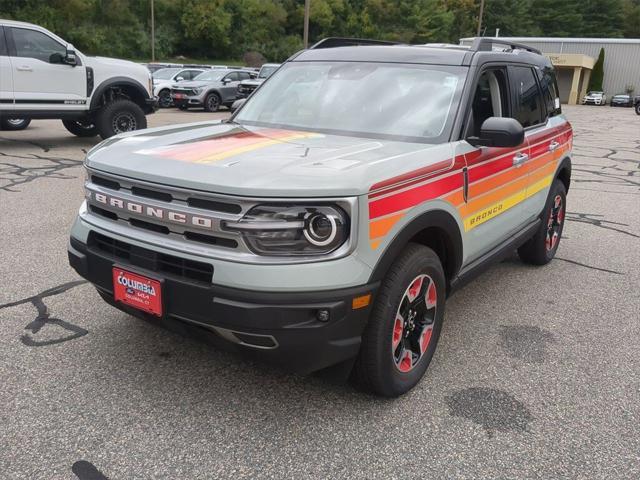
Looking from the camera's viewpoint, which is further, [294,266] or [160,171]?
[160,171]

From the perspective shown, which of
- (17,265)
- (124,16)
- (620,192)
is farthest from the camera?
(124,16)

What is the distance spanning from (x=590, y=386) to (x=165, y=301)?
93.2 inches

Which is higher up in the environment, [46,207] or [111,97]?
[111,97]

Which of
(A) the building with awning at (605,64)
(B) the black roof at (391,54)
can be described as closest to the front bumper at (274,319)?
(B) the black roof at (391,54)

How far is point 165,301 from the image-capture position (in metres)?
2.71

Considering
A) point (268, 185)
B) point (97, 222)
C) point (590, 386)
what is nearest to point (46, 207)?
point (97, 222)

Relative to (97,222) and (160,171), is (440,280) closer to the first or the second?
(160,171)

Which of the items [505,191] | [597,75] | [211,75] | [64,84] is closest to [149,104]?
[64,84]

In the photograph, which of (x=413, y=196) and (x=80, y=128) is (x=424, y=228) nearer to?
(x=413, y=196)

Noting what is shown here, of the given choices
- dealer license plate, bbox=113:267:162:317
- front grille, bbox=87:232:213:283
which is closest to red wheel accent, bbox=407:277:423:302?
front grille, bbox=87:232:213:283

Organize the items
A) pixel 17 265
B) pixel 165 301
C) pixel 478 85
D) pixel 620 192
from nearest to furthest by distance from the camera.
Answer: pixel 165 301 < pixel 478 85 < pixel 17 265 < pixel 620 192

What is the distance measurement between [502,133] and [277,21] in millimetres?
84446

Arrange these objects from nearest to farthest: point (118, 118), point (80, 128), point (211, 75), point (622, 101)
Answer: point (118, 118) → point (80, 128) → point (211, 75) → point (622, 101)

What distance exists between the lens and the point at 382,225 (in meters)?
2.72
